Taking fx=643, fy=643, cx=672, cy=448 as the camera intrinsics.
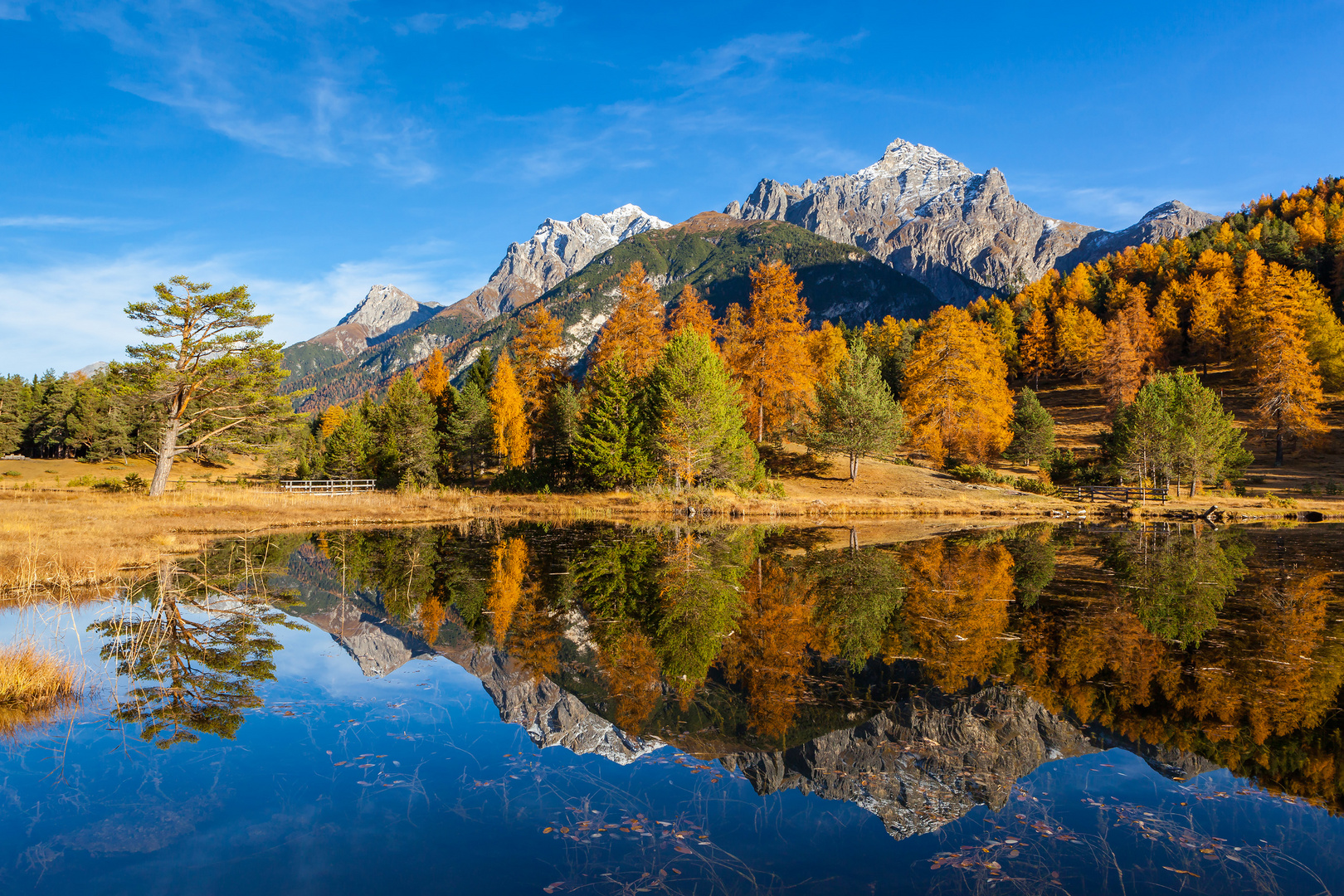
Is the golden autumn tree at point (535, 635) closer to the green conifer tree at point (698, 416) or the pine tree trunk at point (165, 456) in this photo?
the green conifer tree at point (698, 416)

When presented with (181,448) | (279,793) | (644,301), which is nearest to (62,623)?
(279,793)

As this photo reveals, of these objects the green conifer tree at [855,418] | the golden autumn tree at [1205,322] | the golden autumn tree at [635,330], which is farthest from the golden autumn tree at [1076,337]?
the golden autumn tree at [635,330]

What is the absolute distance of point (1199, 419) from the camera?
42.7 meters

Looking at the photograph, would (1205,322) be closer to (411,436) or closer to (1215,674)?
(1215,674)

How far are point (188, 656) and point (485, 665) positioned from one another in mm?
4628

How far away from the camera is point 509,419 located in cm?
4969

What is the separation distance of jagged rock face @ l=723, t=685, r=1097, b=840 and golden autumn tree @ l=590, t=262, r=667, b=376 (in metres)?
40.8

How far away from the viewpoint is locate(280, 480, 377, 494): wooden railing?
4588 centimetres

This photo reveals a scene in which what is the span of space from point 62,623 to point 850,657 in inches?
558

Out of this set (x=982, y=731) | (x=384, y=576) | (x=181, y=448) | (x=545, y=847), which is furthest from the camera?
(x=181, y=448)

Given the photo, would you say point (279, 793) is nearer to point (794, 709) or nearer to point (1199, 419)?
point (794, 709)

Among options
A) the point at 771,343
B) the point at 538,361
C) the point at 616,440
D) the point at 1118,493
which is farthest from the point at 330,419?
the point at 1118,493

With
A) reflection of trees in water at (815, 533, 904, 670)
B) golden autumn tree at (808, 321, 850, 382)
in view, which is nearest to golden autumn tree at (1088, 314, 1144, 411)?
golden autumn tree at (808, 321, 850, 382)

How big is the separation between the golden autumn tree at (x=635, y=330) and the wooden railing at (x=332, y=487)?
19.9 m
